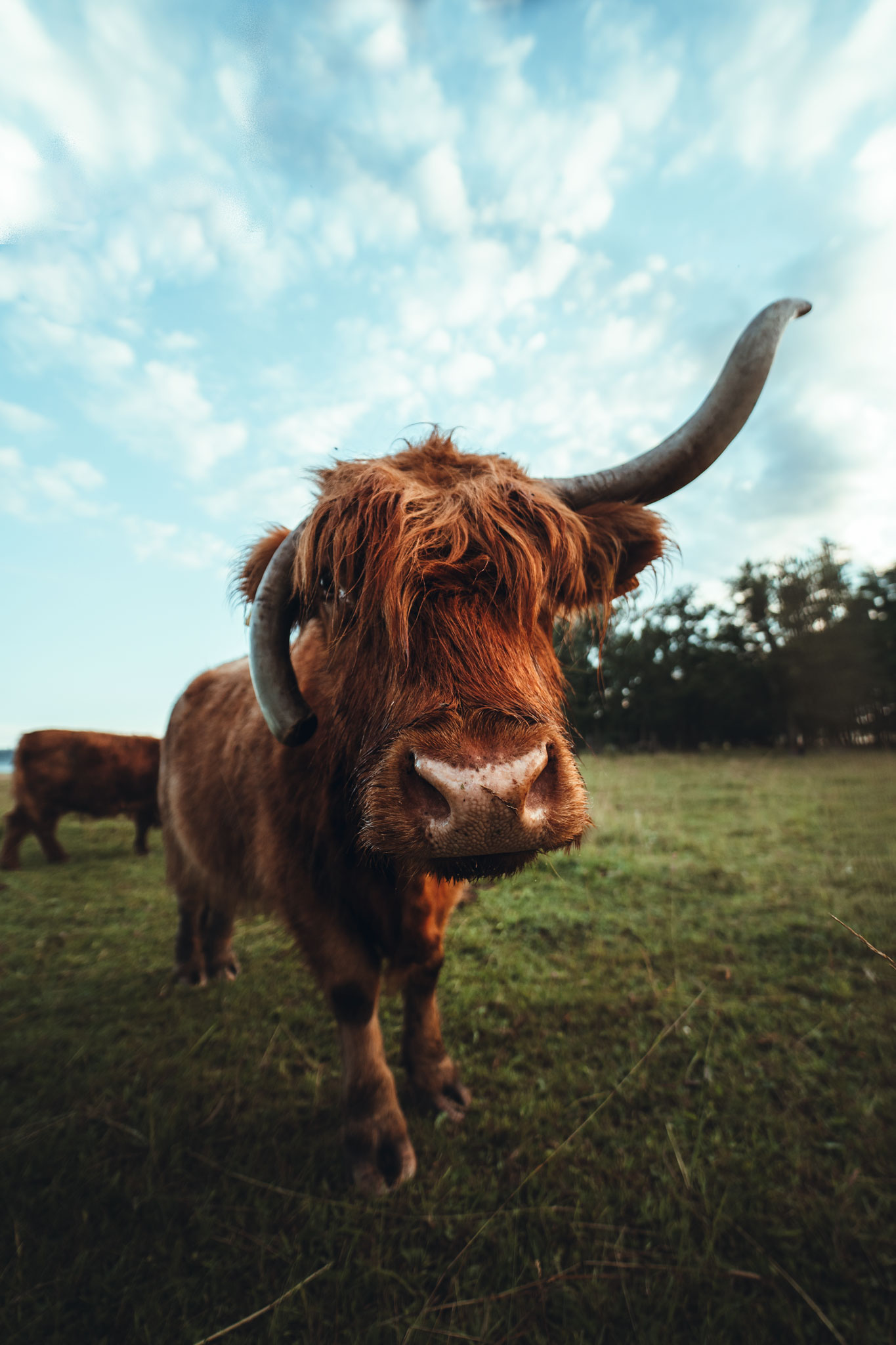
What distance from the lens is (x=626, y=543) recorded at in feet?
7.66

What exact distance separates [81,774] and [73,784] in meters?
0.18

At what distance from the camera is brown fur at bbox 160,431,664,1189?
4.74ft

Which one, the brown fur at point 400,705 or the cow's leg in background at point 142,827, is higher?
the brown fur at point 400,705

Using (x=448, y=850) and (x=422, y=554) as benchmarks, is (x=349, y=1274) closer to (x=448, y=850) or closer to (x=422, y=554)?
(x=448, y=850)

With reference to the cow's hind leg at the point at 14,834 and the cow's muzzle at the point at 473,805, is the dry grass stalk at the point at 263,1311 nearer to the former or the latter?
the cow's muzzle at the point at 473,805

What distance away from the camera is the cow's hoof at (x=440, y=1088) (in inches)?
100

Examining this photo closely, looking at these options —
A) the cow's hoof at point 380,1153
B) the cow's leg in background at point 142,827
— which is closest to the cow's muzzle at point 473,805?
the cow's hoof at point 380,1153

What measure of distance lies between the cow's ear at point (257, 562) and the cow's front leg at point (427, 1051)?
1.94m

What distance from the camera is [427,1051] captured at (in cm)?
261

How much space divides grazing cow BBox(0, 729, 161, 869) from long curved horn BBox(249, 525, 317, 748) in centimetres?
804

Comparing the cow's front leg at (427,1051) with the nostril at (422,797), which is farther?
the cow's front leg at (427,1051)

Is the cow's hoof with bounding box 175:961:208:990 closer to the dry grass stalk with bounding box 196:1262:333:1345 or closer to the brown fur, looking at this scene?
the brown fur

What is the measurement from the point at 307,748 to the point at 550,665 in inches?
45.1

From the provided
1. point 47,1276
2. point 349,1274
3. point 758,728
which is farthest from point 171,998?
point 758,728
